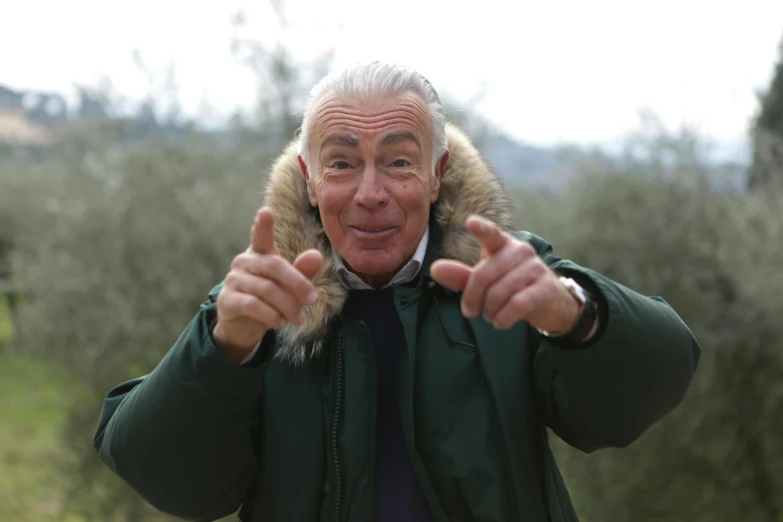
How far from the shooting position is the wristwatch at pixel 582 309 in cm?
173

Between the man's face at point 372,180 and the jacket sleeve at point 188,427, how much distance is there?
16.0 inches

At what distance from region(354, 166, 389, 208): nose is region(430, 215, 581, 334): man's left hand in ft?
1.52

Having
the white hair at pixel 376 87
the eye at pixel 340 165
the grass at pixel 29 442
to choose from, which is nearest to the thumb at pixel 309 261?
the eye at pixel 340 165

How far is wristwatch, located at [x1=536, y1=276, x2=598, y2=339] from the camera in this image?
1726 millimetres

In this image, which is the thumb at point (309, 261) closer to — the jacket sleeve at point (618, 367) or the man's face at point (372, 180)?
the man's face at point (372, 180)

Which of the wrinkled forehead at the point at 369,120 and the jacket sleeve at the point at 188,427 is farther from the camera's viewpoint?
the wrinkled forehead at the point at 369,120

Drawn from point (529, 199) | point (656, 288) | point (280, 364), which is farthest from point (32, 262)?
point (280, 364)

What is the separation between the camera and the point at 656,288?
6.09 m

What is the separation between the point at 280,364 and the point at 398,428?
1.09ft

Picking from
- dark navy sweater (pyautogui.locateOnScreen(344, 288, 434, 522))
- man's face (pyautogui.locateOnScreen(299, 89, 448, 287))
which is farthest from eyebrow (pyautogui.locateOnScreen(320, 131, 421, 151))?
dark navy sweater (pyautogui.locateOnScreen(344, 288, 434, 522))

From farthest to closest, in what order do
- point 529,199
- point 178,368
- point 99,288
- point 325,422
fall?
point 529,199 → point 99,288 → point 325,422 → point 178,368

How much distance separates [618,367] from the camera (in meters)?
1.75

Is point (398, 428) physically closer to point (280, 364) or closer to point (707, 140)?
point (280, 364)

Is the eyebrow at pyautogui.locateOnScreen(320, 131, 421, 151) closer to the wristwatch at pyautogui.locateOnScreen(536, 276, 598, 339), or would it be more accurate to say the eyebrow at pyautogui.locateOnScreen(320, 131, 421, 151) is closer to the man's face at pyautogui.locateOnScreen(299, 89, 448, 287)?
the man's face at pyautogui.locateOnScreen(299, 89, 448, 287)
